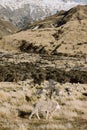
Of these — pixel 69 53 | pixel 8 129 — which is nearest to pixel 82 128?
pixel 8 129

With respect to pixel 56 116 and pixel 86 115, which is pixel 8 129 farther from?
pixel 86 115

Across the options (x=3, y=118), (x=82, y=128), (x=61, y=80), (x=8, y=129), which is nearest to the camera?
(x=8, y=129)

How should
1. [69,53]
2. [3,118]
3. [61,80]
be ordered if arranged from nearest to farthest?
[3,118] → [61,80] → [69,53]

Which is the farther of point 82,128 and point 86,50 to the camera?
point 86,50

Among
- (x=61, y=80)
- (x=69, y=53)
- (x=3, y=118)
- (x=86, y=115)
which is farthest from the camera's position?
(x=69, y=53)

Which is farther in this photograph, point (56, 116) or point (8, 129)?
point (56, 116)

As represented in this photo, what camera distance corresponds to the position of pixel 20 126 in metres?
13.4

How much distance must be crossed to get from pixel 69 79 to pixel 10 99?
101 feet

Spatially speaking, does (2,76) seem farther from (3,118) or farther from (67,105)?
(3,118)

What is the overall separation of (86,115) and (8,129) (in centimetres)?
714

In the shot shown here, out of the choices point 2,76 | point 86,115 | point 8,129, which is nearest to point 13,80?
point 2,76

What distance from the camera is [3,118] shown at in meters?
16.1

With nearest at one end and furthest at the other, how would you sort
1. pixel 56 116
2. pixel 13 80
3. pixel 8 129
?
pixel 8 129 → pixel 56 116 → pixel 13 80

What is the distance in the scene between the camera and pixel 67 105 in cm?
2267
